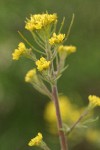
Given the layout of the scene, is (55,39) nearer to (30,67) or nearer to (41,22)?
(41,22)

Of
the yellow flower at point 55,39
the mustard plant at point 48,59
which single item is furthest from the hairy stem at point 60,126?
the yellow flower at point 55,39

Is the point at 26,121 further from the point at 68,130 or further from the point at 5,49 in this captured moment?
the point at 68,130

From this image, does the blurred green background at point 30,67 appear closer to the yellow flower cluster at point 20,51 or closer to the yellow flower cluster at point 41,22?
the yellow flower cluster at point 20,51

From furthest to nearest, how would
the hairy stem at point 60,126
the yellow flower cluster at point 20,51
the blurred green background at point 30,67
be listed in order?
1. the blurred green background at point 30,67
2. the yellow flower cluster at point 20,51
3. the hairy stem at point 60,126

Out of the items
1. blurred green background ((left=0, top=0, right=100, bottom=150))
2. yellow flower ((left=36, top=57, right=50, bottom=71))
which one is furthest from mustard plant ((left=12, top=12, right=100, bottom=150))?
blurred green background ((left=0, top=0, right=100, bottom=150))

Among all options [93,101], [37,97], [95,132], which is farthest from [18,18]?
[93,101]

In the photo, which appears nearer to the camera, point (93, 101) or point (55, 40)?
point (55, 40)

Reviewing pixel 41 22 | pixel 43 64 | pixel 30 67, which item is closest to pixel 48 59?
pixel 43 64

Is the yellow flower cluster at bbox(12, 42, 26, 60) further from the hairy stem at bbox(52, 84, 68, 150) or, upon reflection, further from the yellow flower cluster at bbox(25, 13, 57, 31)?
the hairy stem at bbox(52, 84, 68, 150)

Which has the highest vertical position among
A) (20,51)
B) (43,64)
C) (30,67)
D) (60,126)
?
(30,67)
